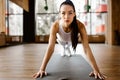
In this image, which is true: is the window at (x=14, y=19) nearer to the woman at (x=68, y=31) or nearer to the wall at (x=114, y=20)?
the wall at (x=114, y=20)

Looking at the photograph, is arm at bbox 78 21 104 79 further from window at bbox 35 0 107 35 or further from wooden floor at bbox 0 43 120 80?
window at bbox 35 0 107 35

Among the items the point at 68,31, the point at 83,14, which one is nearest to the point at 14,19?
the point at 83,14

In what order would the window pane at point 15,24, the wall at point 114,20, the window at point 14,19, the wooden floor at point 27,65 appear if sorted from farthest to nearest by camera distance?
the window pane at point 15,24 < the window at point 14,19 < the wall at point 114,20 < the wooden floor at point 27,65

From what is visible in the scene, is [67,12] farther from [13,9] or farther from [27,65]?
[13,9]

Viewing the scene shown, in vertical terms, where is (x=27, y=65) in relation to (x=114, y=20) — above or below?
below

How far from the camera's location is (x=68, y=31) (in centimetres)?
251

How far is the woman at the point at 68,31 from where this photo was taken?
208cm

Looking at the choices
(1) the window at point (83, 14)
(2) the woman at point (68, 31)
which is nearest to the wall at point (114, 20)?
(1) the window at point (83, 14)

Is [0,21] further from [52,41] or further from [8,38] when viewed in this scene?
[52,41]

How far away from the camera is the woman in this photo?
6.82 feet

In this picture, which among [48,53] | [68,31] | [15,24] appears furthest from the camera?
[15,24]

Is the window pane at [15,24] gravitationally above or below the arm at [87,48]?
above

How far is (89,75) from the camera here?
2.08 m

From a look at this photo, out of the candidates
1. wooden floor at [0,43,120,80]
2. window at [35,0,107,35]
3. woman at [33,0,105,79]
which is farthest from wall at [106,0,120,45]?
woman at [33,0,105,79]
